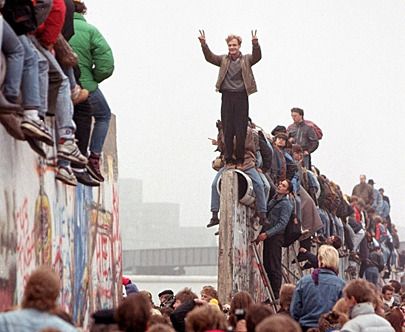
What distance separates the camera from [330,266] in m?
19.6

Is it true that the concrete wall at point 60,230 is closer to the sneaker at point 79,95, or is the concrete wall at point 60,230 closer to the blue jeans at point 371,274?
the sneaker at point 79,95

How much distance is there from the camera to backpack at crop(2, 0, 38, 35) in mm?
16750

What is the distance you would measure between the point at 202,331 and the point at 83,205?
7622 mm

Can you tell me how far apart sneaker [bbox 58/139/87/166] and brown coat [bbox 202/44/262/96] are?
9.56 m

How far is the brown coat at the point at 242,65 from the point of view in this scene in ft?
93.5

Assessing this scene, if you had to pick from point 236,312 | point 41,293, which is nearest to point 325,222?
point 236,312

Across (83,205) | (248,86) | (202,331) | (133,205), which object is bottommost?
(202,331)

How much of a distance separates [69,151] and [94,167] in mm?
2044

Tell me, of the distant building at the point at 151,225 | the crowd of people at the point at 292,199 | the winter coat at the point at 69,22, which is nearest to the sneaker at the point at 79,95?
the winter coat at the point at 69,22

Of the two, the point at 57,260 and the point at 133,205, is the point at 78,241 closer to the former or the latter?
the point at 57,260

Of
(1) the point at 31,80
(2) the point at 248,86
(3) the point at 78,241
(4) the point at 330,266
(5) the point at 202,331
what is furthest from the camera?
(2) the point at 248,86

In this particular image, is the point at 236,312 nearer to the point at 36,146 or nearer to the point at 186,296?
the point at 36,146

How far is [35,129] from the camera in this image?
16.7 meters

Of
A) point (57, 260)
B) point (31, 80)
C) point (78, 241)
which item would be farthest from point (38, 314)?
point (78, 241)
